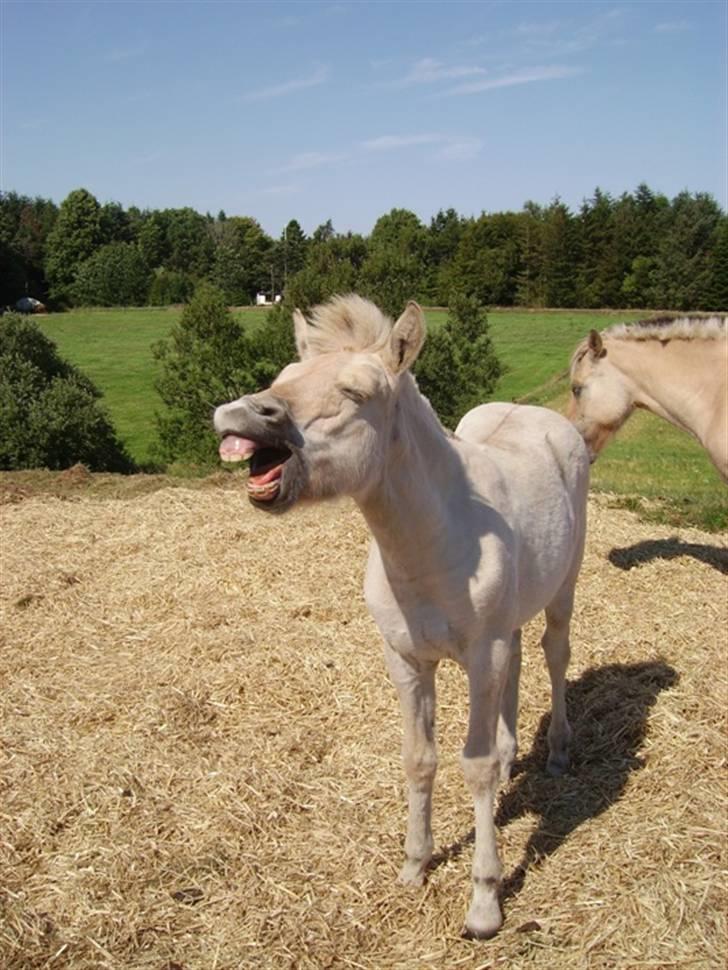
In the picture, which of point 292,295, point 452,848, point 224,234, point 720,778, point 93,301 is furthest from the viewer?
point 224,234

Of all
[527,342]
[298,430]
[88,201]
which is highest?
[88,201]

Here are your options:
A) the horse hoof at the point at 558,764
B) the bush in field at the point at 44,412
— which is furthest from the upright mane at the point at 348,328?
the bush in field at the point at 44,412

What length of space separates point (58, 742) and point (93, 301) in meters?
70.1

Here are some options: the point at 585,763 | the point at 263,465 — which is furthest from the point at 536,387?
the point at 263,465

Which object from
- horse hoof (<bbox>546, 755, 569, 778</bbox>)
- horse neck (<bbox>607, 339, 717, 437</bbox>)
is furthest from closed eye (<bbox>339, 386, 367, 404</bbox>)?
horse neck (<bbox>607, 339, 717, 437</bbox>)

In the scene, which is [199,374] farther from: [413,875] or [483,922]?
[483,922]

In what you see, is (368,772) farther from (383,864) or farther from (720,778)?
(720,778)

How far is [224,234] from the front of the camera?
280 feet

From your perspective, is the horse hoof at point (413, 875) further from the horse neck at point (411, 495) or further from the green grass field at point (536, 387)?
the green grass field at point (536, 387)

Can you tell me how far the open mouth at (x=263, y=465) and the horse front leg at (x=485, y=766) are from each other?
41.5 inches

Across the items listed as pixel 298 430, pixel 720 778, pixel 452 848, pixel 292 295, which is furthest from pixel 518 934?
pixel 292 295

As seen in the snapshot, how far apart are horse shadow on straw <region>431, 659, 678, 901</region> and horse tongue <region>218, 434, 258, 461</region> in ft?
6.79

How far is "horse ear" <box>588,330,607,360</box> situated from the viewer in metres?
6.32

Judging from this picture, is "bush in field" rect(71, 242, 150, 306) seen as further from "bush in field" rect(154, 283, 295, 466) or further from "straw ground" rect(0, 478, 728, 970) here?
"straw ground" rect(0, 478, 728, 970)
